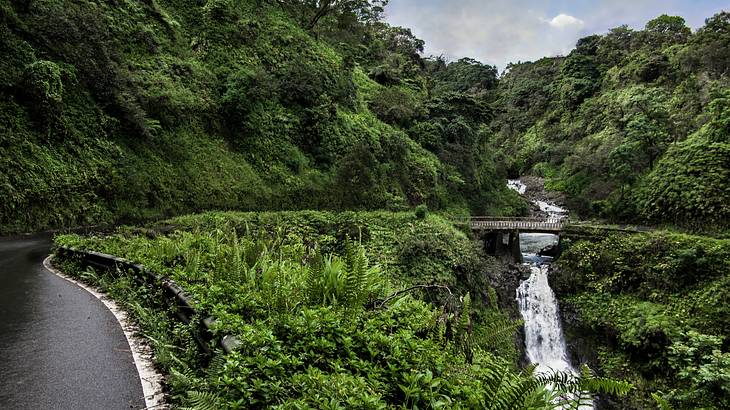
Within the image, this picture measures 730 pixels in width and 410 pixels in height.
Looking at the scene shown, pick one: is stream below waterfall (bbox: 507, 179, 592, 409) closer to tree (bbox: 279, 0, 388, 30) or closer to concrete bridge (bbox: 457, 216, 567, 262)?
concrete bridge (bbox: 457, 216, 567, 262)

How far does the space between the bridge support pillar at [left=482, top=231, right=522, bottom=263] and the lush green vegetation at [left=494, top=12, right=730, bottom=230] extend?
827 centimetres

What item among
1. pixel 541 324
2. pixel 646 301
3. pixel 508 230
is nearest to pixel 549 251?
pixel 508 230

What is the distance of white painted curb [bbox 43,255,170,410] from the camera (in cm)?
396

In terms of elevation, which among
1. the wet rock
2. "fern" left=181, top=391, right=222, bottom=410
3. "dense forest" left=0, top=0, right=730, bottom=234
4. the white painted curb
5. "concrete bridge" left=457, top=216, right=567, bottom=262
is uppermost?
"dense forest" left=0, top=0, right=730, bottom=234

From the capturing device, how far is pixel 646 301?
19062mm

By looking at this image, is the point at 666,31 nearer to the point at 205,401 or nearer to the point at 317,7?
the point at 317,7

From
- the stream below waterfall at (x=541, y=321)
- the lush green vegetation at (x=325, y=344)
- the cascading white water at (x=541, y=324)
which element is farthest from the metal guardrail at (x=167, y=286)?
the cascading white water at (x=541, y=324)

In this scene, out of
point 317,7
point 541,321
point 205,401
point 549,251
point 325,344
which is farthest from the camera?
point 317,7

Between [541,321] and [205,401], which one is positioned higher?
[205,401]

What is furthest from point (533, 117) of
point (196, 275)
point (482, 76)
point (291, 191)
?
point (196, 275)

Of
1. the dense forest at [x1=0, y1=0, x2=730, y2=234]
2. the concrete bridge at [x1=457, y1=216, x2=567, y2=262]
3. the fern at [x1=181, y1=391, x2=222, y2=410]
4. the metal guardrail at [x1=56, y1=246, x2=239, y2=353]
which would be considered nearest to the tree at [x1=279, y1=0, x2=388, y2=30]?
the dense forest at [x1=0, y1=0, x2=730, y2=234]

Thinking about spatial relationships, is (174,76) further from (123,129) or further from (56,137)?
(56,137)

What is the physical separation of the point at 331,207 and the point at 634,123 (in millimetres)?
23751

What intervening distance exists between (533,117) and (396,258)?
53.9 metres
